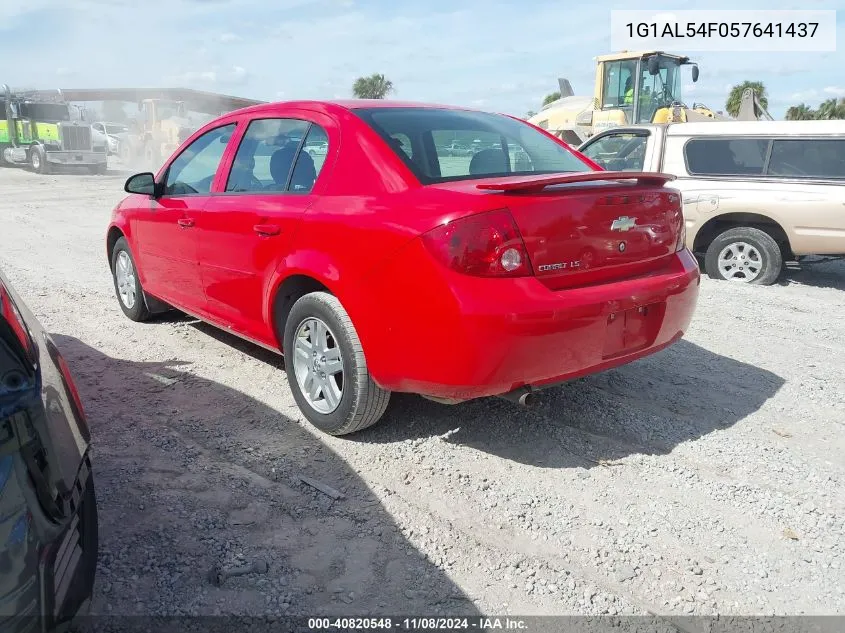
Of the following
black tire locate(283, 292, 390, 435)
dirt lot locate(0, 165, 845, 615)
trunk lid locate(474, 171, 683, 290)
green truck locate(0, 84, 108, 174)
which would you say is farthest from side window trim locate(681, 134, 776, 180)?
green truck locate(0, 84, 108, 174)

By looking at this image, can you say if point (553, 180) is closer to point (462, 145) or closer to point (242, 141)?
point (462, 145)

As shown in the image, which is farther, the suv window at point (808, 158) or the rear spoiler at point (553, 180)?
the suv window at point (808, 158)

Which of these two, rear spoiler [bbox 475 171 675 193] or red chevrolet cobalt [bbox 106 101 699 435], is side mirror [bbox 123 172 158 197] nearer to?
red chevrolet cobalt [bbox 106 101 699 435]

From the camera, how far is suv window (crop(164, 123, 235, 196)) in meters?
4.41

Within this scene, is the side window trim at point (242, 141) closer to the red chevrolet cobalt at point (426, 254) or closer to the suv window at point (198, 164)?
the red chevrolet cobalt at point (426, 254)

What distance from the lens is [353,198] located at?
3273mm

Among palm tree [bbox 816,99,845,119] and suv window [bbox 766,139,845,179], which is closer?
suv window [bbox 766,139,845,179]

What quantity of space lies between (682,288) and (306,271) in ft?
6.14

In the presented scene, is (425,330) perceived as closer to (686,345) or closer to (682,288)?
(682,288)

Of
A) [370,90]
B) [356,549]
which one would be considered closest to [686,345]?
[356,549]

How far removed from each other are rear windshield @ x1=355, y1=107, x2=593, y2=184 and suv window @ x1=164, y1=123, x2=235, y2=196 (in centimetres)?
126

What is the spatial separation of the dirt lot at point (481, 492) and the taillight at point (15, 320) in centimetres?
99

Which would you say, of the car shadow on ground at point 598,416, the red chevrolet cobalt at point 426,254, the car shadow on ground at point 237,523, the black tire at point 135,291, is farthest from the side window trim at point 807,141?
the black tire at point 135,291

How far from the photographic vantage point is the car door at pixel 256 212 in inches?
142
